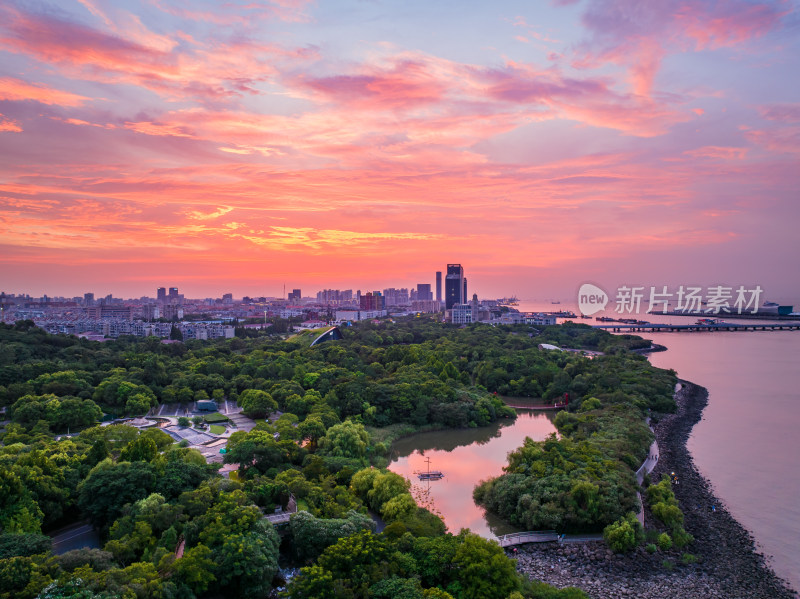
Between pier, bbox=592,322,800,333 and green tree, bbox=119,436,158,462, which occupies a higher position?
pier, bbox=592,322,800,333

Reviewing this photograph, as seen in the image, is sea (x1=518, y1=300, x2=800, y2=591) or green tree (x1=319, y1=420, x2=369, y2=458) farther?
green tree (x1=319, y1=420, x2=369, y2=458)

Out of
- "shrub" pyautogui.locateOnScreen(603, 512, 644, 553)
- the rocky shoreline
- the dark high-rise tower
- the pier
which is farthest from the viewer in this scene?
the dark high-rise tower

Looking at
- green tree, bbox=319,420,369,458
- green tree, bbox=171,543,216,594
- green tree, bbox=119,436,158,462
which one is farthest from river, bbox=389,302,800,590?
green tree, bbox=119,436,158,462

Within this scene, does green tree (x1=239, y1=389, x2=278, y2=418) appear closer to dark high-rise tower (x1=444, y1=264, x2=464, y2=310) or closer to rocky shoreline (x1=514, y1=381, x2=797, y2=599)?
rocky shoreline (x1=514, y1=381, x2=797, y2=599)

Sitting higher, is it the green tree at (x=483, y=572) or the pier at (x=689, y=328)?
the pier at (x=689, y=328)

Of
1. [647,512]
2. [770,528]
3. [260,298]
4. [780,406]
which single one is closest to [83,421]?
[647,512]

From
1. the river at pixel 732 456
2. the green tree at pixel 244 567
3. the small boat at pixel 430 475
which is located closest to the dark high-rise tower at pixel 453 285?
the river at pixel 732 456

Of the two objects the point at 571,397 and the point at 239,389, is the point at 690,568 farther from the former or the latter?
the point at 239,389

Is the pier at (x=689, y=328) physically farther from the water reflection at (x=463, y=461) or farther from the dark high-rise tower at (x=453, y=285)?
the water reflection at (x=463, y=461)
